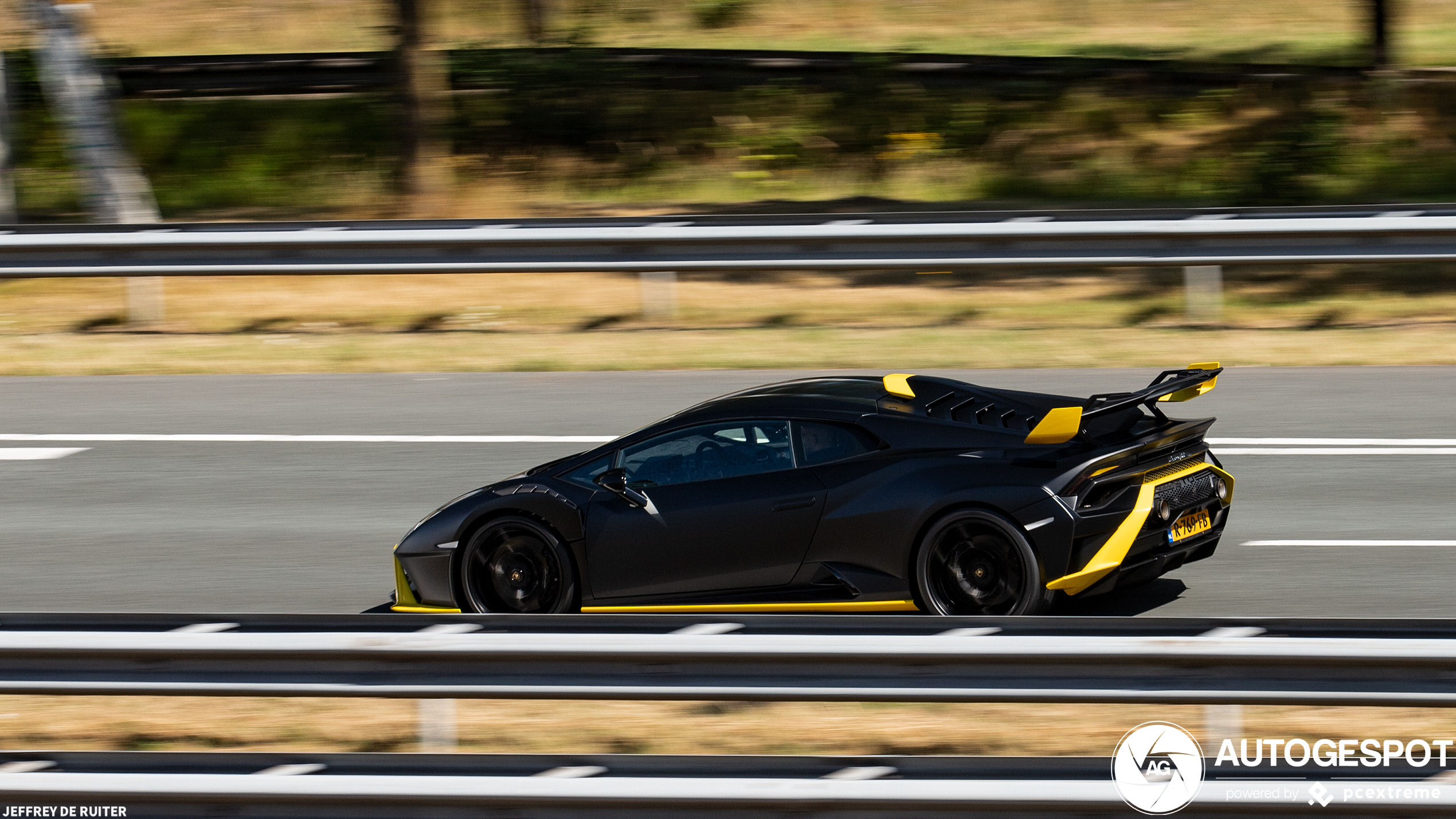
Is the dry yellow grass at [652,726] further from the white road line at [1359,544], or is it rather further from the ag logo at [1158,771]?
the white road line at [1359,544]

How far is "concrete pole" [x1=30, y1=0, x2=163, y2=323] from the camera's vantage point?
592 inches

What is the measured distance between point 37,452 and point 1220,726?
26.8ft

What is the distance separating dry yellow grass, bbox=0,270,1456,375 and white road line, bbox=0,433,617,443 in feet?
4.90

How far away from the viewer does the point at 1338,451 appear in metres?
9.90

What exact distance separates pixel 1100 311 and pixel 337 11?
1921 cm

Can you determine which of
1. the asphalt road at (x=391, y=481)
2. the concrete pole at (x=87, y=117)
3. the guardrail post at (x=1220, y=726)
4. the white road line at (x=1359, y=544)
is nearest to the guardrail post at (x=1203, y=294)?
the asphalt road at (x=391, y=481)

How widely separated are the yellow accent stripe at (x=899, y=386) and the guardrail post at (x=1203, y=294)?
530 cm

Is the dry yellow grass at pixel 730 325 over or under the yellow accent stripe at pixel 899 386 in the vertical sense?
over

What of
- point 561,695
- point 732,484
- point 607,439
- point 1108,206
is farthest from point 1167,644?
point 1108,206

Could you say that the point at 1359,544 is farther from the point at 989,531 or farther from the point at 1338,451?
the point at 989,531

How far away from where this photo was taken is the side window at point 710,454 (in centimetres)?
757

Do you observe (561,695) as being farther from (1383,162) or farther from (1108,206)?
(1383,162)

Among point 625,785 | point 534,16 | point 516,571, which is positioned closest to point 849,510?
point 516,571

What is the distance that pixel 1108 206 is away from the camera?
1636 cm
